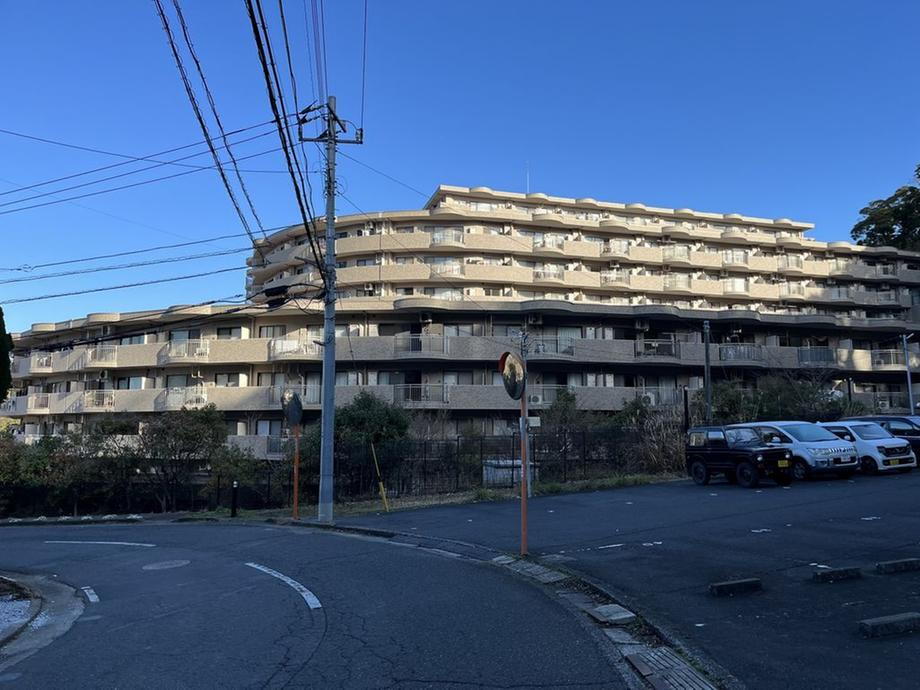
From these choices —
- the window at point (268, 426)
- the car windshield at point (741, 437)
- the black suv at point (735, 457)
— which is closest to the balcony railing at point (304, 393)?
the window at point (268, 426)

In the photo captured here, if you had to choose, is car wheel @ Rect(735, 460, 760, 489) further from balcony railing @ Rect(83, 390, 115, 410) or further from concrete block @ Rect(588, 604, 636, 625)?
balcony railing @ Rect(83, 390, 115, 410)

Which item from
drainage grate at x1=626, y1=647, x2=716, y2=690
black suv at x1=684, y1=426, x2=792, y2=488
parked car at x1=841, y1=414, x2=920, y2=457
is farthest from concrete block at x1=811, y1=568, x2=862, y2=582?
parked car at x1=841, y1=414, x2=920, y2=457

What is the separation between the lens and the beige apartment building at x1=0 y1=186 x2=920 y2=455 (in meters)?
37.8

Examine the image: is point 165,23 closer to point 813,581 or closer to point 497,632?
point 497,632

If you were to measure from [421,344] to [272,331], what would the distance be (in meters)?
9.90

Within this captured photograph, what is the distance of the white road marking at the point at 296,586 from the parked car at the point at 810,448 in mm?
14446

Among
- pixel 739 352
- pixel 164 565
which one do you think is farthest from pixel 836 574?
pixel 739 352

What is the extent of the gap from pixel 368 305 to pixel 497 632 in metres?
33.4

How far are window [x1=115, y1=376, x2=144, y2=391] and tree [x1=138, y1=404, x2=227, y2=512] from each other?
1540cm

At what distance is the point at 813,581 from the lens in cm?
743

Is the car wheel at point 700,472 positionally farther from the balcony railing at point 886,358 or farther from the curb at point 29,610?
the balcony railing at point 886,358

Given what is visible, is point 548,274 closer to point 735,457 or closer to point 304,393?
point 304,393

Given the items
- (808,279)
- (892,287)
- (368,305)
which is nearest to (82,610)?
(368,305)

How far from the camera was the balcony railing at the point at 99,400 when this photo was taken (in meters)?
39.7
